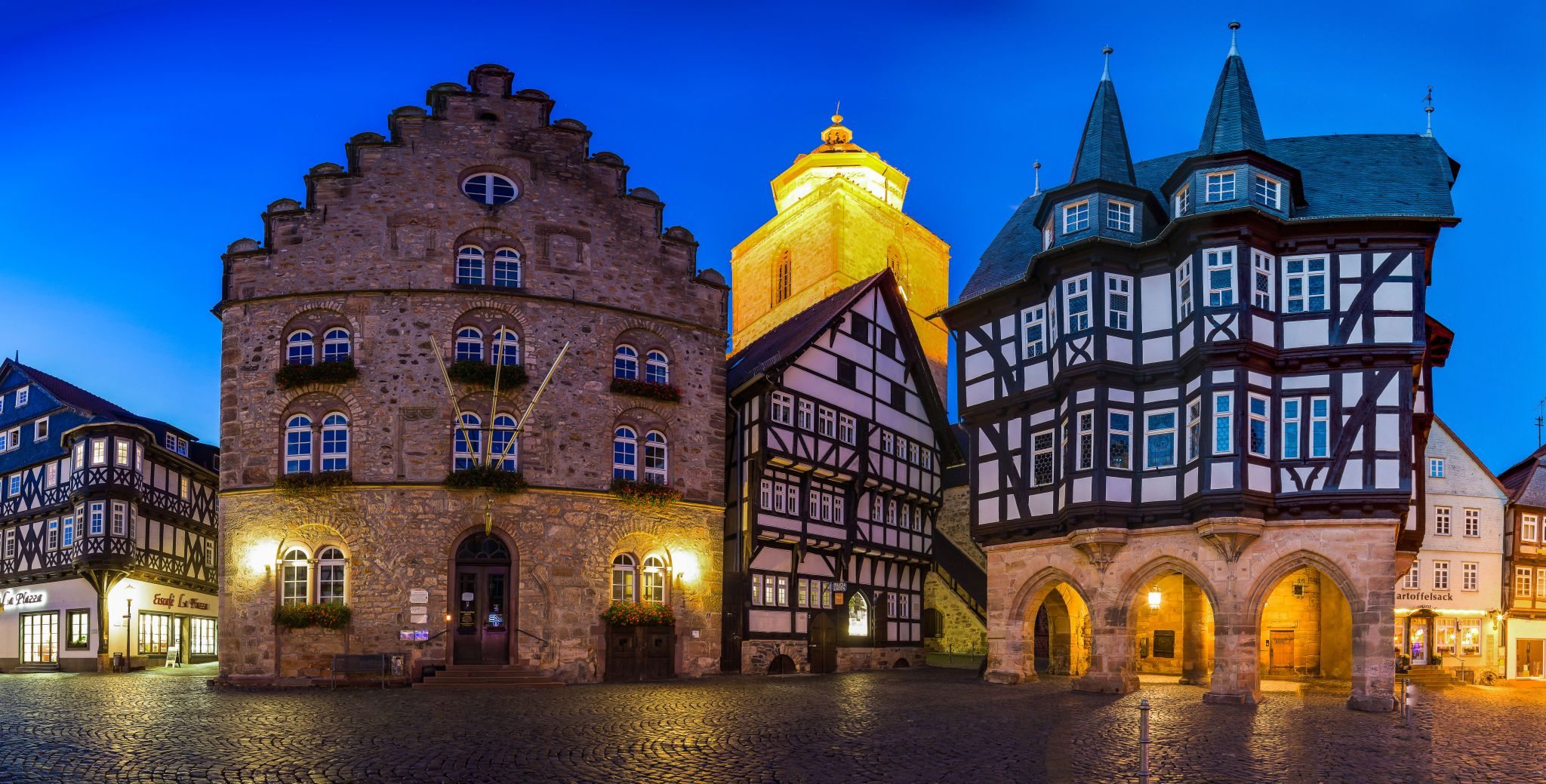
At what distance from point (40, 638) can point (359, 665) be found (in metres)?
21.6

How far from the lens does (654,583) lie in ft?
99.1

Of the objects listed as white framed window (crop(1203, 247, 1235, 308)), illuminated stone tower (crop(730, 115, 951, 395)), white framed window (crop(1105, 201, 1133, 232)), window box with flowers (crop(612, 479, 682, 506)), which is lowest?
window box with flowers (crop(612, 479, 682, 506))

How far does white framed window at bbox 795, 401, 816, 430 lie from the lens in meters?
34.0

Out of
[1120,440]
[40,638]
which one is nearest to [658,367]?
[1120,440]

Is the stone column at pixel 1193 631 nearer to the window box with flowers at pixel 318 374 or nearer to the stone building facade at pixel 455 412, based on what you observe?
the stone building facade at pixel 455 412

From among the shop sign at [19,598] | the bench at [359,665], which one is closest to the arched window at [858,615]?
the bench at [359,665]

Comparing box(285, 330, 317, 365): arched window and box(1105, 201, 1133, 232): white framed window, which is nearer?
box(1105, 201, 1133, 232): white framed window

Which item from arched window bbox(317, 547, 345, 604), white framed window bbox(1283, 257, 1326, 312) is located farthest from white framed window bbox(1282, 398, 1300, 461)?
Answer: arched window bbox(317, 547, 345, 604)

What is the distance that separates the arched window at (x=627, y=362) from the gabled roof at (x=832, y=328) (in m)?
2.97

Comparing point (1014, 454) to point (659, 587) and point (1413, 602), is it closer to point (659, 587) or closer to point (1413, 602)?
point (659, 587)

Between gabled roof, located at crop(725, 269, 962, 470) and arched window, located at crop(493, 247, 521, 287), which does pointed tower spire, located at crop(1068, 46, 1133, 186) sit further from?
arched window, located at crop(493, 247, 521, 287)

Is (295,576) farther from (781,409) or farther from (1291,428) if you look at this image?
(1291,428)

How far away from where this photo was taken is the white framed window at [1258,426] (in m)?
25.1

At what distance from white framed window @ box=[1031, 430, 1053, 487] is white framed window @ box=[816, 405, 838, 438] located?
7.22 m
